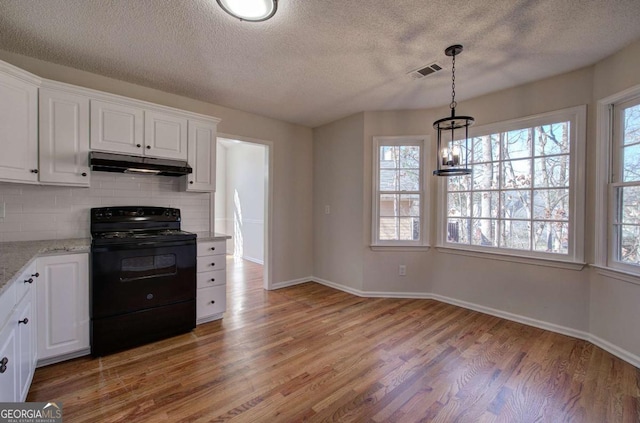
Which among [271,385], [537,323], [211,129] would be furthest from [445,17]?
[537,323]

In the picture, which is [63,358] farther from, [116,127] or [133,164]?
[116,127]

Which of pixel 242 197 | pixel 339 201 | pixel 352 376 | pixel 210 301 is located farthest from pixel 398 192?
pixel 242 197

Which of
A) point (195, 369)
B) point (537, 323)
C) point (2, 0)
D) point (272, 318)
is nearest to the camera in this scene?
point (2, 0)

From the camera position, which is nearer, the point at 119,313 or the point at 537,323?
the point at 119,313

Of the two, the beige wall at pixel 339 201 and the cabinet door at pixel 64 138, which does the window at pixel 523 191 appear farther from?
the cabinet door at pixel 64 138

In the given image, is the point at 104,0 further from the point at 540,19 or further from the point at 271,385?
the point at 540,19

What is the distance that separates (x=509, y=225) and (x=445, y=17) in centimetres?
222

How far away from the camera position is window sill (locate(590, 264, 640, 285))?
88.0 inches

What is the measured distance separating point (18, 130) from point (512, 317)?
185 inches

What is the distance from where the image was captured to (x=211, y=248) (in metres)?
Answer: 2.93

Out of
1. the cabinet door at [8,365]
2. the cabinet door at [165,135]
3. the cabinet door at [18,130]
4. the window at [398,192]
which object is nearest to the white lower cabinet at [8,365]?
the cabinet door at [8,365]

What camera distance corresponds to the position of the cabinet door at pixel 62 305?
6.77ft

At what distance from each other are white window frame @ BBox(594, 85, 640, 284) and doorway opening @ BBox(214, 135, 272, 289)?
470 centimetres

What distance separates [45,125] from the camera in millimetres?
2273
